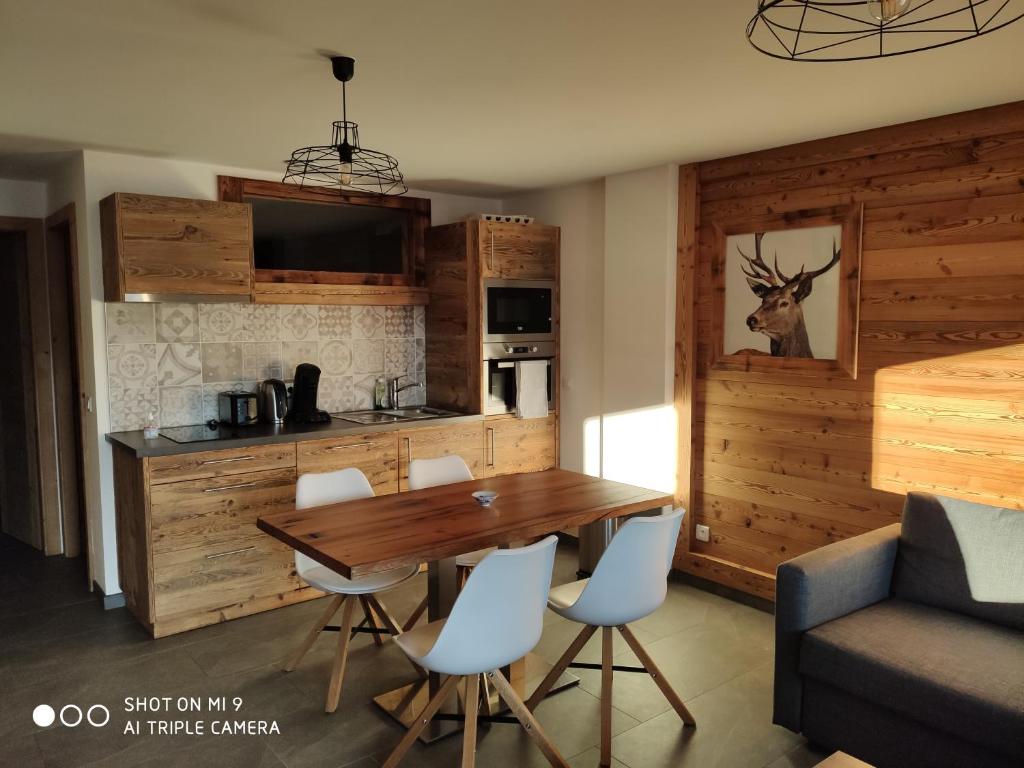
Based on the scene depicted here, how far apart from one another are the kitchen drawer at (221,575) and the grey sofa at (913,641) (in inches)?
101

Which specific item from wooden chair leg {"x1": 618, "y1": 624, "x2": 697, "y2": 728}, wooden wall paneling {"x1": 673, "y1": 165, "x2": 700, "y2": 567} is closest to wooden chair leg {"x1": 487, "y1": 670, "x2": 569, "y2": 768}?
wooden chair leg {"x1": 618, "y1": 624, "x2": 697, "y2": 728}

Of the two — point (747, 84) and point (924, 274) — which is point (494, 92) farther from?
point (924, 274)

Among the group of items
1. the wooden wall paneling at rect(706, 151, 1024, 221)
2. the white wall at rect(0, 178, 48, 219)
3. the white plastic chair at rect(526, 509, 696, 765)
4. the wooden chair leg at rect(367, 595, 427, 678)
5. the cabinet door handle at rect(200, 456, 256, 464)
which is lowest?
the wooden chair leg at rect(367, 595, 427, 678)

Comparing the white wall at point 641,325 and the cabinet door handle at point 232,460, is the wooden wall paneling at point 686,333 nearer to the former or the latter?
the white wall at point 641,325

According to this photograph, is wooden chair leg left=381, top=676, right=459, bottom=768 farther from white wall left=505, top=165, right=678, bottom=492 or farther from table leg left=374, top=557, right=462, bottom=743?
white wall left=505, top=165, right=678, bottom=492

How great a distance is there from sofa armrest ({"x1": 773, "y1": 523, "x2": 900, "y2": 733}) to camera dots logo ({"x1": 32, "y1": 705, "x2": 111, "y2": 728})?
8.53ft

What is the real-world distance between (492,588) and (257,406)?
2730 millimetres

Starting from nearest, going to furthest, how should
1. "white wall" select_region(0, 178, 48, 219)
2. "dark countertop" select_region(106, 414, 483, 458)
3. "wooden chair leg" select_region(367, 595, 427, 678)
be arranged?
"wooden chair leg" select_region(367, 595, 427, 678)
"dark countertop" select_region(106, 414, 483, 458)
"white wall" select_region(0, 178, 48, 219)

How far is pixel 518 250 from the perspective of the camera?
5.08 meters

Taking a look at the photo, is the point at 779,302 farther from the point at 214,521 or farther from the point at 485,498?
the point at 214,521

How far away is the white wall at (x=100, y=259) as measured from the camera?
13.2ft

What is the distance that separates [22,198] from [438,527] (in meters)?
3.67

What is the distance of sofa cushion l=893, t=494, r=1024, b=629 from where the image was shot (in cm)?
282

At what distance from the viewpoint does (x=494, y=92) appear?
9.66 ft
